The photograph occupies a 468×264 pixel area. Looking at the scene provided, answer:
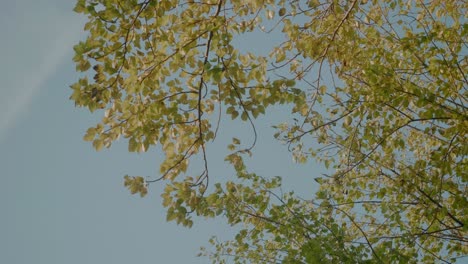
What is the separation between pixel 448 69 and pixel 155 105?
4531 millimetres

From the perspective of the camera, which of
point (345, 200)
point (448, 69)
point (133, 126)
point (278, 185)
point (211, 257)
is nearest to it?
point (133, 126)

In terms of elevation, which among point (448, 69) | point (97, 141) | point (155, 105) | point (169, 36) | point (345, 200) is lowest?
point (97, 141)

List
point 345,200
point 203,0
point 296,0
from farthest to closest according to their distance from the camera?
point 345,200 < point 296,0 < point 203,0

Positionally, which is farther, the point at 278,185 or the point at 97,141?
the point at 278,185

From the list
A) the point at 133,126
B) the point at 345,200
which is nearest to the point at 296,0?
the point at 133,126

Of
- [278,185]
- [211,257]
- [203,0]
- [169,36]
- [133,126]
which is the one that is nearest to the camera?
[133,126]

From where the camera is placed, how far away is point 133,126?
3.67 metres

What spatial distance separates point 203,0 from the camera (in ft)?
14.3

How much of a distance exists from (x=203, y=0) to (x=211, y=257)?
20.8ft

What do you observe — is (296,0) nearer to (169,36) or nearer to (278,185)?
(169,36)

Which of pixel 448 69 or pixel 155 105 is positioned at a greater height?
pixel 448 69

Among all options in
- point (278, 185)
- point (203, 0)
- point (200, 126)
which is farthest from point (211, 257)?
point (203, 0)

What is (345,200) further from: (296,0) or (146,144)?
(146,144)

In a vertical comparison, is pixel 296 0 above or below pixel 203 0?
above
